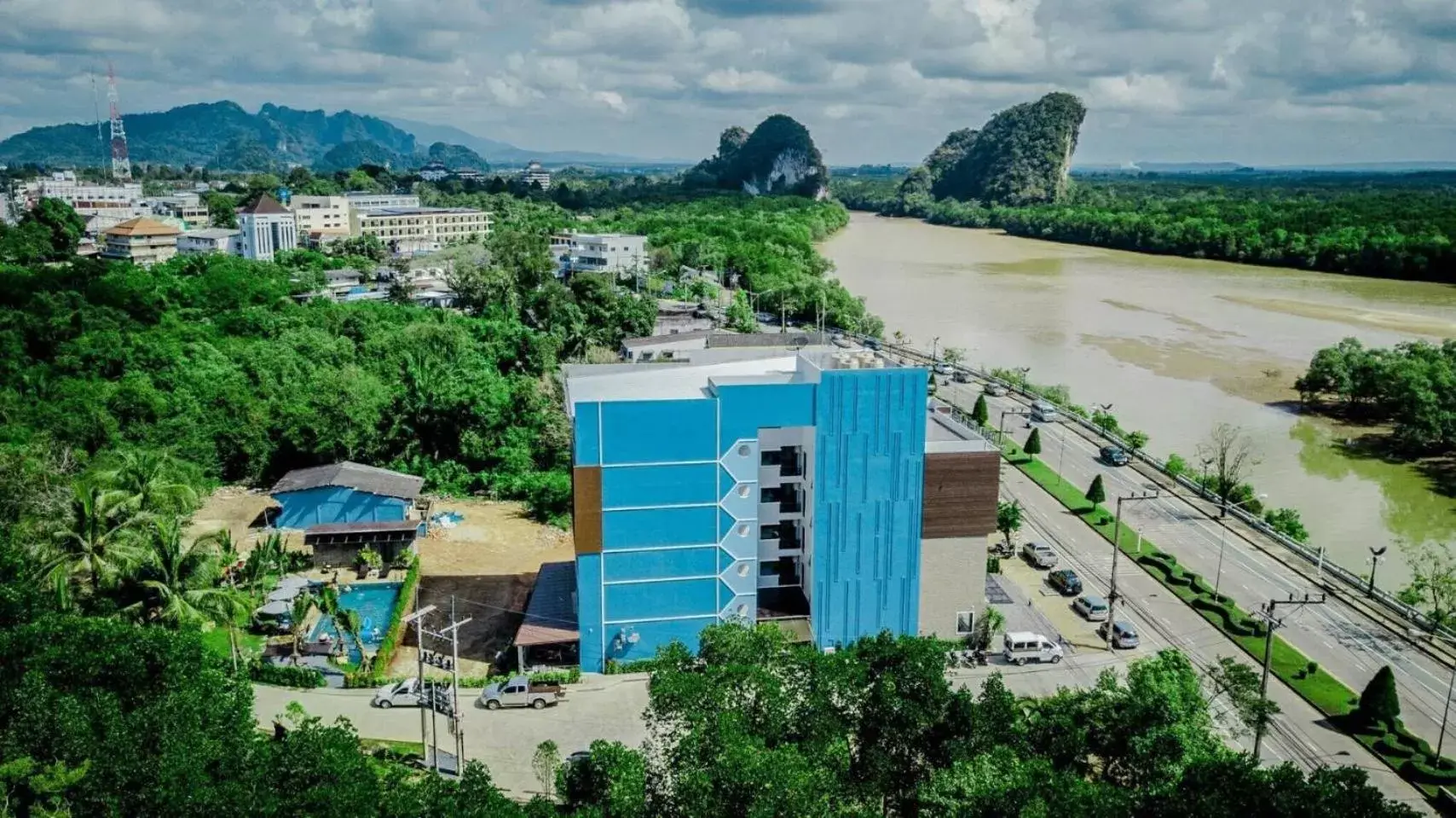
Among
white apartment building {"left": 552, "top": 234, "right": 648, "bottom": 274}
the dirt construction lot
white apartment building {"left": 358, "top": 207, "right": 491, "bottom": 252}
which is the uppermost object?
white apartment building {"left": 358, "top": 207, "right": 491, "bottom": 252}

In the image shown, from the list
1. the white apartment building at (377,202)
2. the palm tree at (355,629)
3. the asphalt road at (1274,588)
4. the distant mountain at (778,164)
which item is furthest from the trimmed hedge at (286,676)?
the distant mountain at (778,164)

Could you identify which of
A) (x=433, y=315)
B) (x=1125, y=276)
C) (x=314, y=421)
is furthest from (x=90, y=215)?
(x=1125, y=276)

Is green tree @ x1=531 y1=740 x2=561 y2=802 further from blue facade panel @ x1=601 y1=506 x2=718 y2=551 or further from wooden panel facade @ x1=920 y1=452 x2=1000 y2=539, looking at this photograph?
wooden panel facade @ x1=920 y1=452 x2=1000 y2=539

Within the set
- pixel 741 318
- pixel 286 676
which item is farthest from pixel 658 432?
pixel 741 318

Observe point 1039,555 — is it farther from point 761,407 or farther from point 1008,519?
point 761,407

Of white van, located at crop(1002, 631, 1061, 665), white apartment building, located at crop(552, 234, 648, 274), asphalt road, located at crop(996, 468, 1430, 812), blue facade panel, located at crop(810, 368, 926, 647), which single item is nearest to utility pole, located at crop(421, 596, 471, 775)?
blue facade panel, located at crop(810, 368, 926, 647)

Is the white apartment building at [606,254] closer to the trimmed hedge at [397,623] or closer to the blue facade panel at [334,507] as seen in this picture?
the blue facade panel at [334,507]

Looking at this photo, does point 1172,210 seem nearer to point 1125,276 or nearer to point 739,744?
point 1125,276
